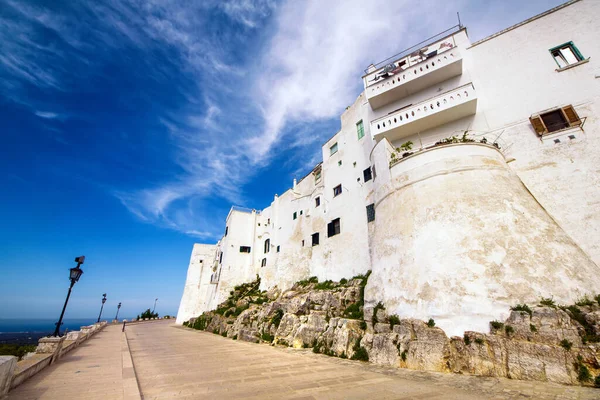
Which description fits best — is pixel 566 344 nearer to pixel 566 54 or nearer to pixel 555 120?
pixel 555 120

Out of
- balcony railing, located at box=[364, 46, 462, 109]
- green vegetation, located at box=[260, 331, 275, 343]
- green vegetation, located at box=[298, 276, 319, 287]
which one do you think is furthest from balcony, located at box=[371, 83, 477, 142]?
green vegetation, located at box=[260, 331, 275, 343]

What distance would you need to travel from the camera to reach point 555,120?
12.0 metres

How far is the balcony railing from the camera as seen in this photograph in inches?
604

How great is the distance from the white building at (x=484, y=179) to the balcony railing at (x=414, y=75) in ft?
0.29

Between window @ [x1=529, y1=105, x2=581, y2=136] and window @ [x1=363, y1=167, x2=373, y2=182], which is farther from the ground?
window @ [x1=363, y1=167, x2=373, y2=182]

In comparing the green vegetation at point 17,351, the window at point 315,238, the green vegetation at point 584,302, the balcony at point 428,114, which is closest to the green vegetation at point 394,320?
the green vegetation at point 584,302

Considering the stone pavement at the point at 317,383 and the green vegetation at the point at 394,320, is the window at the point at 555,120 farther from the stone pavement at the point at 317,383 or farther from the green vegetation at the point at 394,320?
the green vegetation at the point at 394,320

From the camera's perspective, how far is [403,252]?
11234mm

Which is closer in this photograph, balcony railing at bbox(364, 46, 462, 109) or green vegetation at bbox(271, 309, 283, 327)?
balcony railing at bbox(364, 46, 462, 109)

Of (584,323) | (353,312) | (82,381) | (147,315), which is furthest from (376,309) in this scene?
(147,315)

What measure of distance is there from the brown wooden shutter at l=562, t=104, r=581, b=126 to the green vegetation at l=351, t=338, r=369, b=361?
1462 cm

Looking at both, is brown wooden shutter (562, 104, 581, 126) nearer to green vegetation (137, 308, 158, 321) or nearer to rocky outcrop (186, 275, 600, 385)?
rocky outcrop (186, 275, 600, 385)

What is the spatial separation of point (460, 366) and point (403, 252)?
458 cm

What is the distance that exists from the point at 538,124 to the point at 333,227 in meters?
14.3
